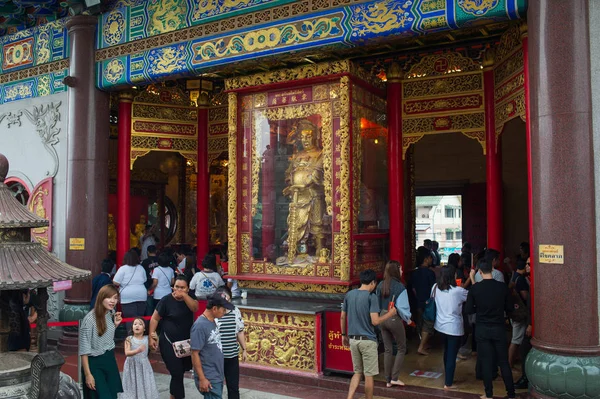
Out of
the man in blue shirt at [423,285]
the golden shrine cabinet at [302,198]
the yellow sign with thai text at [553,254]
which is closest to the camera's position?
the yellow sign with thai text at [553,254]

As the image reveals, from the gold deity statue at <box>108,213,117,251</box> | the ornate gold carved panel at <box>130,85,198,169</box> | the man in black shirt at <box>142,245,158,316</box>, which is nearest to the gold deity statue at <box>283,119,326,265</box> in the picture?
the man in black shirt at <box>142,245,158,316</box>

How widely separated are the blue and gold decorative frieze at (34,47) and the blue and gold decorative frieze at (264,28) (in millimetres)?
1177

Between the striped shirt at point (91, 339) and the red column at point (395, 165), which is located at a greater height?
the red column at point (395, 165)

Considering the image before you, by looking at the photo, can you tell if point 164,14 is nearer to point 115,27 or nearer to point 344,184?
point 115,27

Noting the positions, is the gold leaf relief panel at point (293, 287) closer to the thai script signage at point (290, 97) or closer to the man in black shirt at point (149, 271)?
the man in black shirt at point (149, 271)

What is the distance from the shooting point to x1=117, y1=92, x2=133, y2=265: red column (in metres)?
10.3

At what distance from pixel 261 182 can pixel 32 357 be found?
4.85 m

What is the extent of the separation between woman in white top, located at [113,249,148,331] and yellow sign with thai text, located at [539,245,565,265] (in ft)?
18.2

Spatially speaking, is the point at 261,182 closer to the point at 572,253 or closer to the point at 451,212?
the point at 572,253

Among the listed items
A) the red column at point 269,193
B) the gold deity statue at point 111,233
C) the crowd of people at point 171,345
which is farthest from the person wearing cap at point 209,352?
the gold deity statue at point 111,233

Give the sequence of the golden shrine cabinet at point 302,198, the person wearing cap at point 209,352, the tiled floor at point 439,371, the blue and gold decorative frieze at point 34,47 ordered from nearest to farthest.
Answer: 1. the person wearing cap at point 209,352
2. the tiled floor at point 439,371
3. the golden shrine cabinet at point 302,198
4. the blue and gold decorative frieze at point 34,47

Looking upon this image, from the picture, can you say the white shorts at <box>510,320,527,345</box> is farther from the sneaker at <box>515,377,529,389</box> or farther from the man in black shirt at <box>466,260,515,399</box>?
the man in black shirt at <box>466,260,515,399</box>

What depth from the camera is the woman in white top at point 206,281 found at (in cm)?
794

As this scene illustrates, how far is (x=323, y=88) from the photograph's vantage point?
8219mm
